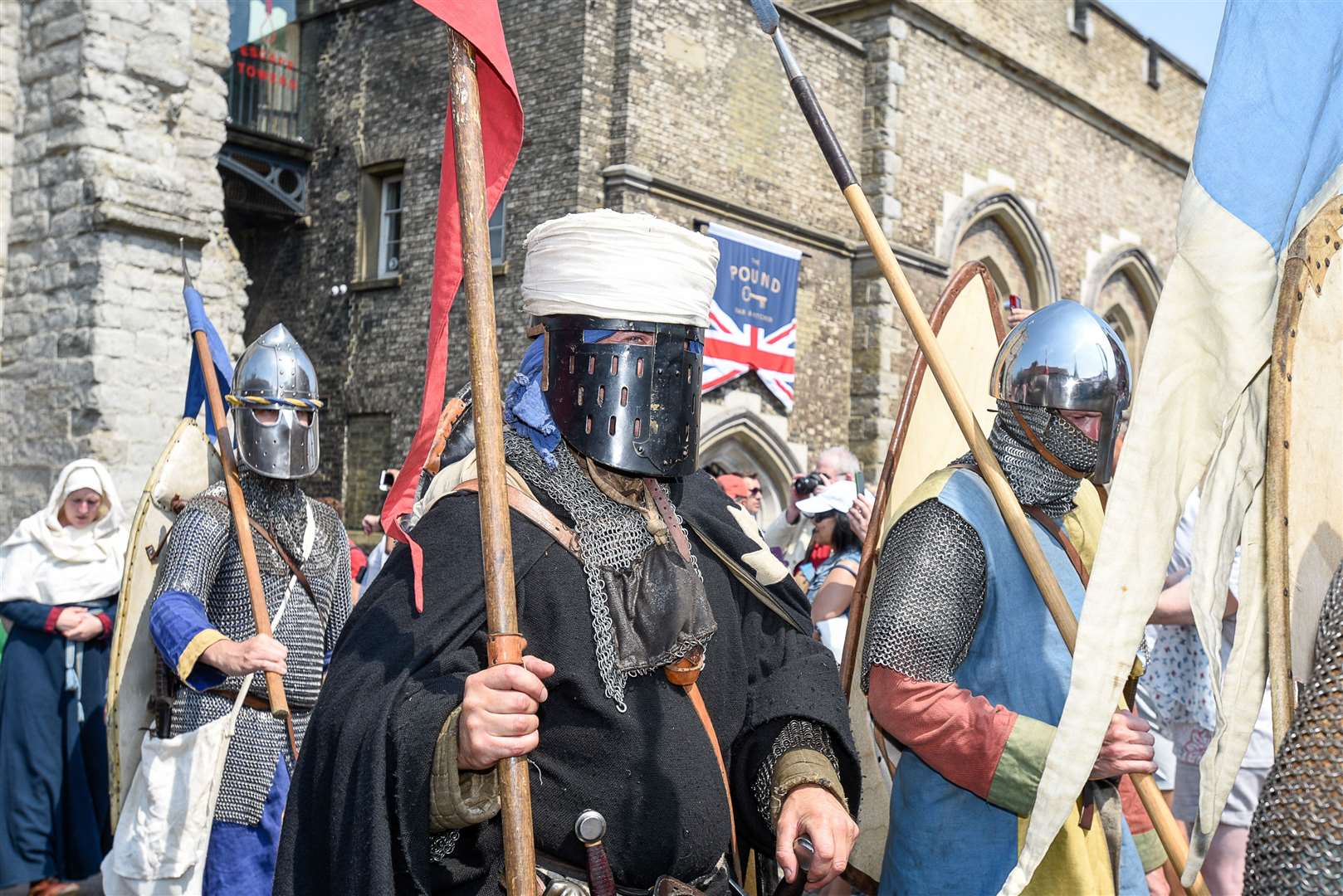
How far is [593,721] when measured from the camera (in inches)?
84.8

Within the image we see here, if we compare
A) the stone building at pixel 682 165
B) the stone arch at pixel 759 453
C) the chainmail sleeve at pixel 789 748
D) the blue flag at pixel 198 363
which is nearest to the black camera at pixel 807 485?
the blue flag at pixel 198 363

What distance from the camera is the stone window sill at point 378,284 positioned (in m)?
14.3

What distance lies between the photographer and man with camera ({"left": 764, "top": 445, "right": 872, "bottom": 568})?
5.14m

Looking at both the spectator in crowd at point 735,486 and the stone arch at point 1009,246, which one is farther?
the stone arch at point 1009,246

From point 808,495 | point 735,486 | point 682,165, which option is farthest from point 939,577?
point 682,165

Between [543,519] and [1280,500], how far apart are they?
46.8 inches

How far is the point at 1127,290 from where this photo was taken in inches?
793

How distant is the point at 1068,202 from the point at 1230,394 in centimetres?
1782

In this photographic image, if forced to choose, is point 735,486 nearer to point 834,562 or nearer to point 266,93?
point 834,562

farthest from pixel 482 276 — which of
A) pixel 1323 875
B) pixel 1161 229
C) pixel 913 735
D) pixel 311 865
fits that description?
pixel 1161 229

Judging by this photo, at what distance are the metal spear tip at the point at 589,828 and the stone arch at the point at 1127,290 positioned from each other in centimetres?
1803

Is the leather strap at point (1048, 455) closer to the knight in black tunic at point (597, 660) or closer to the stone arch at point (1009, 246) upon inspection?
the knight in black tunic at point (597, 660)

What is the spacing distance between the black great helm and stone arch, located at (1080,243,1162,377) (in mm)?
17644

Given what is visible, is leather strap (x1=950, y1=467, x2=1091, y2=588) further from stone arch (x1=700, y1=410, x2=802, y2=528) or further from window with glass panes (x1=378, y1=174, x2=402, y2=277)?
window with glass panes (x1=378, y1=174, x2=402, y2=277)
